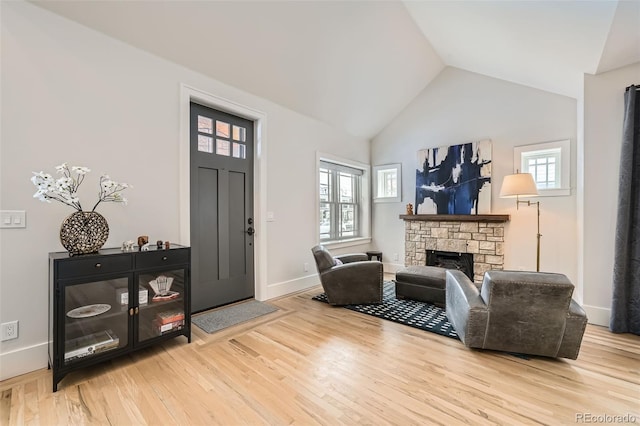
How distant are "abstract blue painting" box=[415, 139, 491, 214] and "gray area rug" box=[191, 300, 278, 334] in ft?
10.9

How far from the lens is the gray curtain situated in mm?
2848

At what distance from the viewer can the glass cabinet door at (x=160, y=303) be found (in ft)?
7.92

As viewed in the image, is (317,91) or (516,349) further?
(317,91)

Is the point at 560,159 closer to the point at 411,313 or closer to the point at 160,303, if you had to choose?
the point at 411,313

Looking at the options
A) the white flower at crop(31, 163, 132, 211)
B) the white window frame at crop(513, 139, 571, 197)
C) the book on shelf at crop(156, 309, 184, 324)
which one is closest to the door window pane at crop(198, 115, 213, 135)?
the white flower at crop(31, 163, 132, 211)

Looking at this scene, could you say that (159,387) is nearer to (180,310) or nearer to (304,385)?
(180,310)

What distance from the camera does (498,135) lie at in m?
4.54

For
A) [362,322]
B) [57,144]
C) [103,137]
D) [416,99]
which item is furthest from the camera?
[416,99]

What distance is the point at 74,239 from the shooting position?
212 cm

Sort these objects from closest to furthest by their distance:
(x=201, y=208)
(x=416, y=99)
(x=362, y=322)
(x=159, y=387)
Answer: (x=159, y=387) → (x=362, y=322) → (x=201, y=208) → (x=416, y=99)

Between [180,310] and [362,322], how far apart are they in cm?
190

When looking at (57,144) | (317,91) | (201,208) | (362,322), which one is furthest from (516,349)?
(57,144)

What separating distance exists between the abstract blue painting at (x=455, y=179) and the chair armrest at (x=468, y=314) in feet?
7.63

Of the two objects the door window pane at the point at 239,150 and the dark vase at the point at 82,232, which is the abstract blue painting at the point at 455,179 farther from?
the dark vase at the point at 82,232
